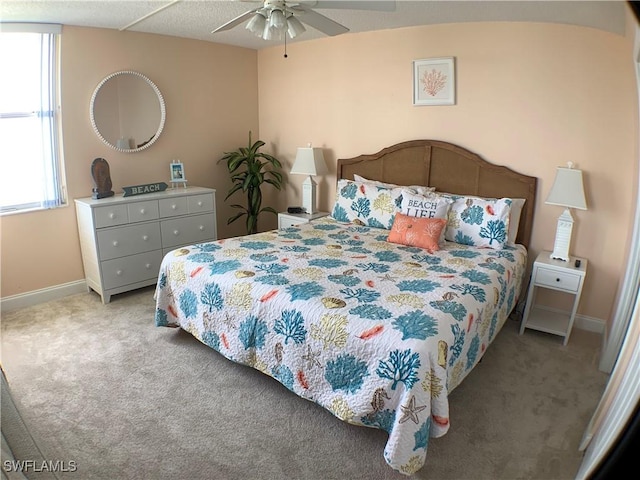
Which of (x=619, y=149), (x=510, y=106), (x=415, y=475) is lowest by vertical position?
(x=415, y=475)

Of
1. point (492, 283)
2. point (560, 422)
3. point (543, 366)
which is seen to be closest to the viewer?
point (560, 422)

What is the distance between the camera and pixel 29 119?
11.6 ft

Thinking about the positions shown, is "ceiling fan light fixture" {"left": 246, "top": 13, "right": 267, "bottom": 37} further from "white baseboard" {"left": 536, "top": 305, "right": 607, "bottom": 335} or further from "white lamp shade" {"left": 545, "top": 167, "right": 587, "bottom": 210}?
"white baseboard" {"left": 536, "top": 305, "right": 607, "bottom": 335}

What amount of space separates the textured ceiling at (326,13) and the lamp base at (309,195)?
4.87ft

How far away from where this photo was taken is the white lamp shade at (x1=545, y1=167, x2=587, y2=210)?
3.03m

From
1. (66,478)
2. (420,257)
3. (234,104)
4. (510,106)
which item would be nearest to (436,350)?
(420,257)

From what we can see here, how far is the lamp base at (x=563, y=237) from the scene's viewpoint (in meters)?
3.14

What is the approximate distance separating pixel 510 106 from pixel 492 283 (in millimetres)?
1637

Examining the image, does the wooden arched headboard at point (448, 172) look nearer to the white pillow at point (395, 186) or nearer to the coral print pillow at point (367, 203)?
the white pillow at point (395, 186)

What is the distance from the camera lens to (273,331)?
236cm

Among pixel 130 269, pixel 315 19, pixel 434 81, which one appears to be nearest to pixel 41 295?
pixel 130 269

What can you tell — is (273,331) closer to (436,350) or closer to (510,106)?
(436,350)

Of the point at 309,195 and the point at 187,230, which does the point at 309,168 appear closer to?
the point at 309,195

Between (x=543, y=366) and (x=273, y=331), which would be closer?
(x=273, y=331)
